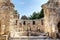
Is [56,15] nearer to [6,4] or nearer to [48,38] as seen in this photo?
[48,38]

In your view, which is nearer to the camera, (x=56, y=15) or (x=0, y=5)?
(x=0, y=5)

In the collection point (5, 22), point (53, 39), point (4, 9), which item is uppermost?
point (4, 9)

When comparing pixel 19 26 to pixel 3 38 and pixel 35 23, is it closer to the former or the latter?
pixel 35 23

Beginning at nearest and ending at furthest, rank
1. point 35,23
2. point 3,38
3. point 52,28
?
point 3,38 → point 52,28 → point 35,23

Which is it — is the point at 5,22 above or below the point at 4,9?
below

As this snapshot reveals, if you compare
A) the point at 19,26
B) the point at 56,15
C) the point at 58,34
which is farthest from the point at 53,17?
the point at 19,26

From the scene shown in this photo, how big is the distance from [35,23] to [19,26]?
10.8 ft

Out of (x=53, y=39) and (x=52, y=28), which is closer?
(x=53, y=39)

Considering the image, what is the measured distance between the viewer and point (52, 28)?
13922 millimetres

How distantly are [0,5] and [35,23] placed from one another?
16.6m

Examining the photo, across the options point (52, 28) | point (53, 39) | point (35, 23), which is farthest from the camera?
point (35, 23)

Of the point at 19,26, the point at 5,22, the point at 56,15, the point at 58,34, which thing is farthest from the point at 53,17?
the point at 19,26

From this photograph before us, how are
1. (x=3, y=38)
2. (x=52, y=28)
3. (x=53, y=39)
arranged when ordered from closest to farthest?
(x=3, y=38), (x=53, y=39), (x=52, y=28)

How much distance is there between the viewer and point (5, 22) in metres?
13.2
